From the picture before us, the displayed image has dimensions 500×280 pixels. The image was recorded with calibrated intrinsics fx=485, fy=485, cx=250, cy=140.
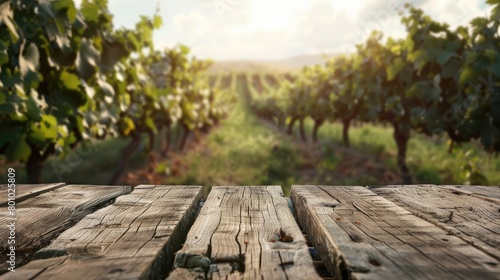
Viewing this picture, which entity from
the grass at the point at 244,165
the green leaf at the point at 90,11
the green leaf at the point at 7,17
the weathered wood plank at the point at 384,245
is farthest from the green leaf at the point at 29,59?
the grass at the point at 244,165

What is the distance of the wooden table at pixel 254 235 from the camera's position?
1.10m

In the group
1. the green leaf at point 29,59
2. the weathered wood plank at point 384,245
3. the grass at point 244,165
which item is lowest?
the grass at point 244,165

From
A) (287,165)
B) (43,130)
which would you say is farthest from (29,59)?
(287,165)

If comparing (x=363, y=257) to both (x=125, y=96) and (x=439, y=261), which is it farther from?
(x=125, y=96)

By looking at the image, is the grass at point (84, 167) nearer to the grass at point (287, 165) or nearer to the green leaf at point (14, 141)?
the grass at point (287, 165)

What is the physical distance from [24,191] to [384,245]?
5.41ft

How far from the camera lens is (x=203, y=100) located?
56.0 ft

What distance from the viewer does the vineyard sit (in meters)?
3.93

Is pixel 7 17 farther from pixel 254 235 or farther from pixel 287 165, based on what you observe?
pixel 287 165

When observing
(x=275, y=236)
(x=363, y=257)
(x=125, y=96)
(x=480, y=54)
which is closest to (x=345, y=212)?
(x=275, y=236)

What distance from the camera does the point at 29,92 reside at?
13.1ft

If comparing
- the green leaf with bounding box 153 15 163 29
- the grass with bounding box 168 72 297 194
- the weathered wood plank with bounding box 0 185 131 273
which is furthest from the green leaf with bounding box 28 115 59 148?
the grass with bounding box 168 72 297 194

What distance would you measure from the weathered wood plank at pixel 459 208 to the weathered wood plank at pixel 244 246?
473mm

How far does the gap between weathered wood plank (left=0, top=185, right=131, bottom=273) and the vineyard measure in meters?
1.37
